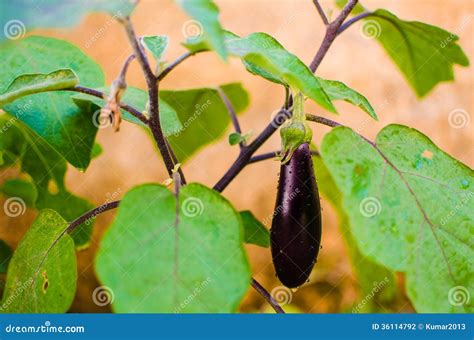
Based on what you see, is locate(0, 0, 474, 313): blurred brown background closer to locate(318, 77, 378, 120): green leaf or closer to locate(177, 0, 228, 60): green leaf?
locate(318, 77, 378, 120): green leaf

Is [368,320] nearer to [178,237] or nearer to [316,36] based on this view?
[178,237]

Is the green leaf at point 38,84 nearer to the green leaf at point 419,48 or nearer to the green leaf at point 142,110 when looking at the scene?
the green leaf at point 142,110

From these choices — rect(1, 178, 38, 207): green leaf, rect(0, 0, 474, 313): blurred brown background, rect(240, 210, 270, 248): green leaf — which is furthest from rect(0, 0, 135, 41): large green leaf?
rect(0, 0, 474, 313): blurred brown background

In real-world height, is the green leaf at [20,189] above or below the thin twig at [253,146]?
below

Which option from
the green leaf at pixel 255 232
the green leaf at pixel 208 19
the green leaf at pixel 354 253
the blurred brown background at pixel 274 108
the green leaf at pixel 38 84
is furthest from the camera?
the blurred brown background at pixel 274 108

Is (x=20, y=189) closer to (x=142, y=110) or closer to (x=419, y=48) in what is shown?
(x=142, y=110)

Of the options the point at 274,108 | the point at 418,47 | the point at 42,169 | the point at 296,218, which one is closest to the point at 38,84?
the point at 296,218

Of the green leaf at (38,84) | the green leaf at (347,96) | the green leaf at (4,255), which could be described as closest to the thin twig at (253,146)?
A: the green leaf at (347,96)
